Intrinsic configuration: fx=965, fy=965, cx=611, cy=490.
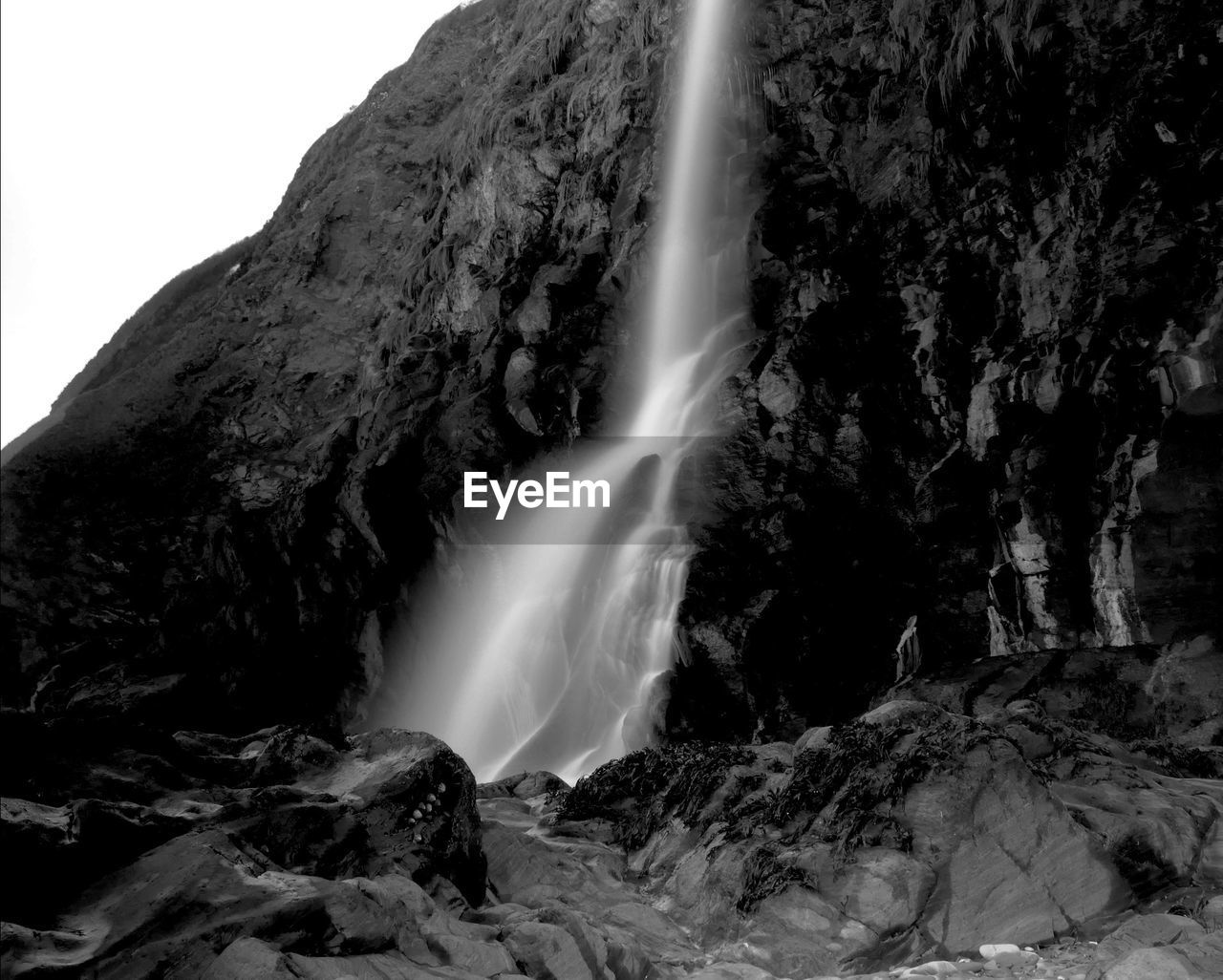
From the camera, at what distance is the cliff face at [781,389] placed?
1538 centimetres

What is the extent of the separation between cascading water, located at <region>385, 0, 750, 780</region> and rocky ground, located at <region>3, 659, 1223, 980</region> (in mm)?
8553

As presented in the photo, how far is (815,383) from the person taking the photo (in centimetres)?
1903

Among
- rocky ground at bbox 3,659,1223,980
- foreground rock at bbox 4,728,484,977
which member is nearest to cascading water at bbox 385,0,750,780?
rocky ground at bbox 3,659,1223,980

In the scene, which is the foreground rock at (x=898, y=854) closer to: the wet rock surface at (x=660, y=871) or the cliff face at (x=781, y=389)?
the wet rock surface at (x=660, y=871)

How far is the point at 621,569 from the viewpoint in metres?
19.2

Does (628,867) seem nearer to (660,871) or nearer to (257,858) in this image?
(660,871)

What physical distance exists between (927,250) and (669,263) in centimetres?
659

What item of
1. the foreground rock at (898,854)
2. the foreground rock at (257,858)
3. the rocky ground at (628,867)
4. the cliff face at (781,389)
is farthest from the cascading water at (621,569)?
the foreground rock at (257,858)

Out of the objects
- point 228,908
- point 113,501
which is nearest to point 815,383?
point 228,908

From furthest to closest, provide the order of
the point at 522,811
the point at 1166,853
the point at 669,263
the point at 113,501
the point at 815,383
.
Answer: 1. the point at 113,501
2. the point at 669,263
3. the point at 815,383
4. the point at 522,811
5. the point at 1166,853

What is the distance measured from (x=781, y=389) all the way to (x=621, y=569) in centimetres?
477

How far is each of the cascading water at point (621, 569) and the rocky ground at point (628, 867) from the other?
28.1ft

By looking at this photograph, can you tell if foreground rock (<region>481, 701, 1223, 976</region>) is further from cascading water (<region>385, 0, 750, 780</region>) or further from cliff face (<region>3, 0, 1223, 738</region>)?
cascading water (<region>385, 0, 750, 780</region>)

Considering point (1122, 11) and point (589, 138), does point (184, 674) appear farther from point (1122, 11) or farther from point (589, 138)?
point (1122, 11)
